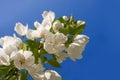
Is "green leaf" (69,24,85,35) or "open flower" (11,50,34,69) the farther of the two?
"green leaf" (69,24,85,35)

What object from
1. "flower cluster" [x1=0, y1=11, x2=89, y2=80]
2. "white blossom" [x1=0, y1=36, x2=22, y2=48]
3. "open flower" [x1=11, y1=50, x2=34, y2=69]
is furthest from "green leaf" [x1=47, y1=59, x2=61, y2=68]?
"white blossom" [x1=0, y1=36, x2=22, y2=48]

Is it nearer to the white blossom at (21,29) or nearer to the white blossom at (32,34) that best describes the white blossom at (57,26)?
the white blossom at (32,34)

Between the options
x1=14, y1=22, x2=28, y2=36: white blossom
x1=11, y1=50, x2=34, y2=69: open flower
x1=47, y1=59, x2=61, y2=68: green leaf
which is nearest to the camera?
x1=11, y1=50, x2=34, y2=69: open flower

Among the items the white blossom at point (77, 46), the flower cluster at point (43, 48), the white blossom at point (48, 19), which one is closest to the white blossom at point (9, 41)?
the flower cluster at point (43, 48)

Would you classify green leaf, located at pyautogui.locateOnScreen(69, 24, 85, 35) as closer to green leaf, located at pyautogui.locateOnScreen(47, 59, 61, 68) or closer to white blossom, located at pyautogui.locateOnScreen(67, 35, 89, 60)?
white blossom, located at pyautogui.locateOnScreen(67, 35, 89, 60)

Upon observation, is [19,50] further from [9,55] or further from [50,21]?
[50,21]

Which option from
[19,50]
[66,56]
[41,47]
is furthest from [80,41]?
[19,50]

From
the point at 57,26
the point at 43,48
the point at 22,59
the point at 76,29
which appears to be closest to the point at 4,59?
the point at 22,59
